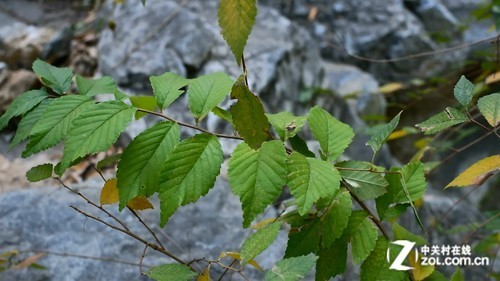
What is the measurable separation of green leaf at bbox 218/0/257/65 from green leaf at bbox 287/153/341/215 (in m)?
0.23

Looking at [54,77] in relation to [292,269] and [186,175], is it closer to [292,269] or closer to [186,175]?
[186,175]

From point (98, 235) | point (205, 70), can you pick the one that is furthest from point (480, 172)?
point (205, 70)

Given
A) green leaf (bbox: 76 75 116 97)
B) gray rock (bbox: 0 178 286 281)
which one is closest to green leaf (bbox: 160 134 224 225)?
green leaf (bbox: 76 75 116 97)

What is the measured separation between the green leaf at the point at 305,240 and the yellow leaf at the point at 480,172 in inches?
9.7

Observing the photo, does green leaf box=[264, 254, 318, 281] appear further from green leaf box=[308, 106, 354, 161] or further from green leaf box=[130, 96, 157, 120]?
green leaf box=[130, 96, 157, 120]

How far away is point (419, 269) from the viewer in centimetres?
90

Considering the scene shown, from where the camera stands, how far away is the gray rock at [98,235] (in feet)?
4.21

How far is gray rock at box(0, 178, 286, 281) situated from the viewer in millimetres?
1284

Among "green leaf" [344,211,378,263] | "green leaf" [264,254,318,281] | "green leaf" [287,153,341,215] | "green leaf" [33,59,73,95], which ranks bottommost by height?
"green leaf" [344,211,378,263]

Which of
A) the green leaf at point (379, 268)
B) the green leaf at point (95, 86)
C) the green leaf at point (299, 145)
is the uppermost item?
the green leaf at point (95, 86)

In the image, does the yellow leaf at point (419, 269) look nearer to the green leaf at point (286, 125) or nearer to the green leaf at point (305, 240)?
the green leaf at point (305, 240)

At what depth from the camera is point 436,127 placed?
0.79 metres

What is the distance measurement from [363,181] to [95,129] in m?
0.45

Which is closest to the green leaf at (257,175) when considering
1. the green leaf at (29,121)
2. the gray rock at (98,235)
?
the green leaf at (29,121)
